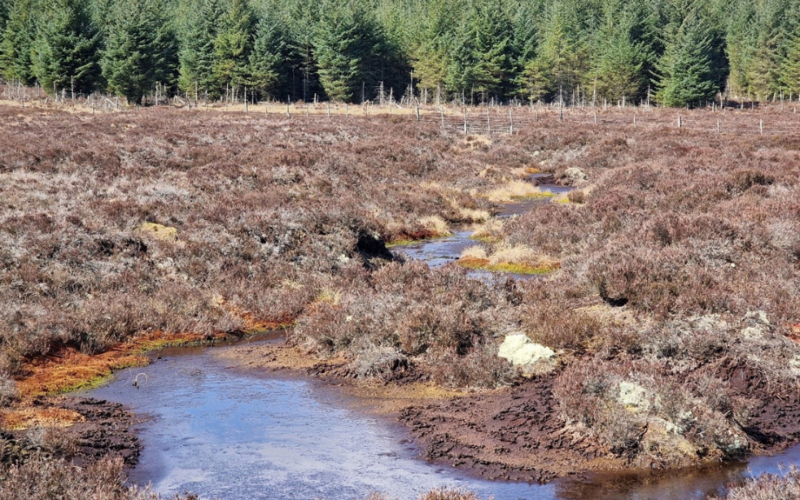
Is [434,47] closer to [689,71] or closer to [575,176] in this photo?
[689,71]

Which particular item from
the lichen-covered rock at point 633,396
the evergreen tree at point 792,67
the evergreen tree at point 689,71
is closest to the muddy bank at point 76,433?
the lichen-covered rock at point 633,396

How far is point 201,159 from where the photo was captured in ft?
119

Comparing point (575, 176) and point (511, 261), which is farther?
point (575, 176)

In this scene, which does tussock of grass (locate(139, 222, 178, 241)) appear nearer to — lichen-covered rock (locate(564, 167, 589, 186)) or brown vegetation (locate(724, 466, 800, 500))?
brown vegetation (locate(724, 466, 800, 500))

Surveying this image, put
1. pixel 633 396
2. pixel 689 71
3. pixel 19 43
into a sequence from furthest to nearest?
pixel 19 43
pixel 689 71
pixel 633 396

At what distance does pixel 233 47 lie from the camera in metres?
91.6

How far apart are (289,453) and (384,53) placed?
98413mm

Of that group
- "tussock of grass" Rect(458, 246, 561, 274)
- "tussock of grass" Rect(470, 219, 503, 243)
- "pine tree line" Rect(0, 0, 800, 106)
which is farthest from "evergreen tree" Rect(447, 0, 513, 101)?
"tussock of grass" Rect(458, 246, 561, 274)

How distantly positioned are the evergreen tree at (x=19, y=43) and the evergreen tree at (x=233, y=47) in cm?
2038

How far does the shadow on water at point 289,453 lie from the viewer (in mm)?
9117

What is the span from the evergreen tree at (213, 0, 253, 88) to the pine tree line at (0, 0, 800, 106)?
17 centimetres

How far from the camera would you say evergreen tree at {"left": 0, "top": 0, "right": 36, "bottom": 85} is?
90.2m

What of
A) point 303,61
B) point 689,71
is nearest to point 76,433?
point 689,71

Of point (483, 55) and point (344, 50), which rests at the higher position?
point (344, 50)
